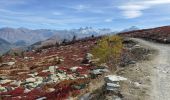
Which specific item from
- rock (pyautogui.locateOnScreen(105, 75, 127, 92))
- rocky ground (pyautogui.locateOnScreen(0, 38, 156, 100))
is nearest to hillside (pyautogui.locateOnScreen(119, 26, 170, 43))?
rocky ground (pyautogui.locateOnScreen(0, 38, 156, 100))

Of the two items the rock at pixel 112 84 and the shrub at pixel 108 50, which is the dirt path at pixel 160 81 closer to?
the rock at pixel 112 84

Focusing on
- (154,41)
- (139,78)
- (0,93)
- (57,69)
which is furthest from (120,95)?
(154,41)

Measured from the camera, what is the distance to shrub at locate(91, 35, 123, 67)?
42688 mm

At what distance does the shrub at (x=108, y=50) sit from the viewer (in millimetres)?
42688

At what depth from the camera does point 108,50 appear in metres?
42.8

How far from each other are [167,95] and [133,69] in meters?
8.48

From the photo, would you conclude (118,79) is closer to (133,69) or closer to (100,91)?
(100,91)

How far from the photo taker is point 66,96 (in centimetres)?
2927

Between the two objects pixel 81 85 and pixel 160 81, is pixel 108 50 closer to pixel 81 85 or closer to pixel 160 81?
pixel 81 85

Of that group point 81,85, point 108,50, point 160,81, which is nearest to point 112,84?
point 160,81

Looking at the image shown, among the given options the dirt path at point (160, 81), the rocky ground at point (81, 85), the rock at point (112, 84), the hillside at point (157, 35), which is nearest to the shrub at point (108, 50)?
the rocky ground at point (81, 85)

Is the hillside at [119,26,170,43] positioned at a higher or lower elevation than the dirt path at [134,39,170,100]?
higher

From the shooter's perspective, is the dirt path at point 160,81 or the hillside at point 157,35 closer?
the dirt path at point 160,81

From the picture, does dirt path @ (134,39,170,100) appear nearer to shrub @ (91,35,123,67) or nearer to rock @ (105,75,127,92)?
rock @ (105,75,127,92)
